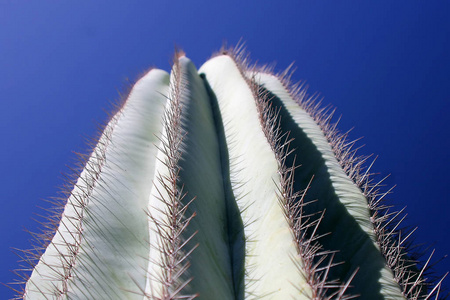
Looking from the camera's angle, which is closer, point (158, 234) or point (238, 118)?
point (158, 234)

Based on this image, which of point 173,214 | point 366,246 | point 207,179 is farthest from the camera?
point 207,179

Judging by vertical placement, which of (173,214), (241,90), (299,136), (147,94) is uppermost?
(147,94)

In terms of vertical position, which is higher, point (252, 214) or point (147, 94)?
point (147, 94)

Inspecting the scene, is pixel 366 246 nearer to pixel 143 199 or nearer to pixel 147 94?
pixel 143 199

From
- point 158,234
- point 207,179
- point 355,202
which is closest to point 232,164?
point 207,179

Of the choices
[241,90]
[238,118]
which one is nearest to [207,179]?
[238,118]

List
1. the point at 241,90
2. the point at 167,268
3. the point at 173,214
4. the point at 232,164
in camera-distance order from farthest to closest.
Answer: the point at 241,90, the point at 232,164, the point at 173,214, the point at 167,268

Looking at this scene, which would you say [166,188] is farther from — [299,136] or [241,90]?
[241,90]
